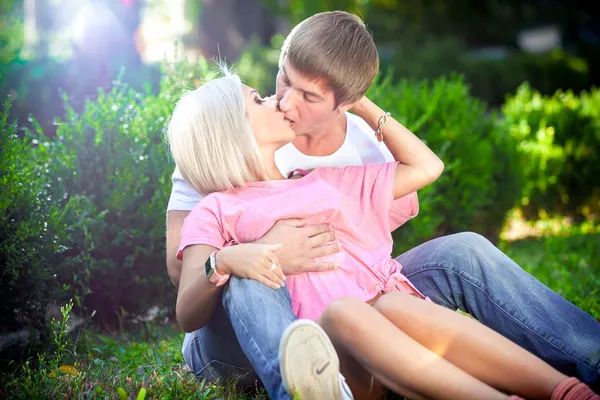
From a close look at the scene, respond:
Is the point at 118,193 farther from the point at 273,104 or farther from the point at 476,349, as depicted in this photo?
the point at 476,349

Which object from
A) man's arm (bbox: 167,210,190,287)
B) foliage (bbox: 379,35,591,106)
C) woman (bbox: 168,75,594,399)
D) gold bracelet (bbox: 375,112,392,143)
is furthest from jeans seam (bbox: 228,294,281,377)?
foliage (bbox: 379,35,591,106)

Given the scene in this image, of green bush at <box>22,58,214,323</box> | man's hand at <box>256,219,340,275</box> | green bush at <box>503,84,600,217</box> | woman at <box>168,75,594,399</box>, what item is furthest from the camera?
green bush at <box>503,84,600,217</box>

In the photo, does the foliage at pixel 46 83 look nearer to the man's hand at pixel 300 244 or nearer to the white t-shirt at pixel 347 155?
the white t-shirt at pixel 347 155

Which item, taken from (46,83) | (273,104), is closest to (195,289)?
(273,104)

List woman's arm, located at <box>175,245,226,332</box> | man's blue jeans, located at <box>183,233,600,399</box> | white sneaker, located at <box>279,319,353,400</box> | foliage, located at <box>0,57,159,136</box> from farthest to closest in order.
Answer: foliage, located at <box>0,57,159,136</box>
woman's arm, located at <box>175,245,226,332</box>
man's blue jeans, located at <box>183,233,600,399</box>
white sneaker, located at <box>279,319,353,400</box>

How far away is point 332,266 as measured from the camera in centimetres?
285

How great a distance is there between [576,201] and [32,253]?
19.3 feet

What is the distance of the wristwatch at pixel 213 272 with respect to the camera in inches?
102

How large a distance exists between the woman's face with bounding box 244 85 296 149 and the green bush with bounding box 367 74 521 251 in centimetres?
218

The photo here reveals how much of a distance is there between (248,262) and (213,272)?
0.13m

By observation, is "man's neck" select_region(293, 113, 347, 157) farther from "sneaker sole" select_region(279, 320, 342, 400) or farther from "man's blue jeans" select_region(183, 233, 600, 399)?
"sneaker sole" select_region(279, 320, 342, 400)

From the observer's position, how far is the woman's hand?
2.59 metres

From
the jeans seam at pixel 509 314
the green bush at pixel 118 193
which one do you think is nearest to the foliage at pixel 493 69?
the green bush at pixel 118 193

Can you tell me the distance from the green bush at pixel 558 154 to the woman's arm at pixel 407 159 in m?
4.35
